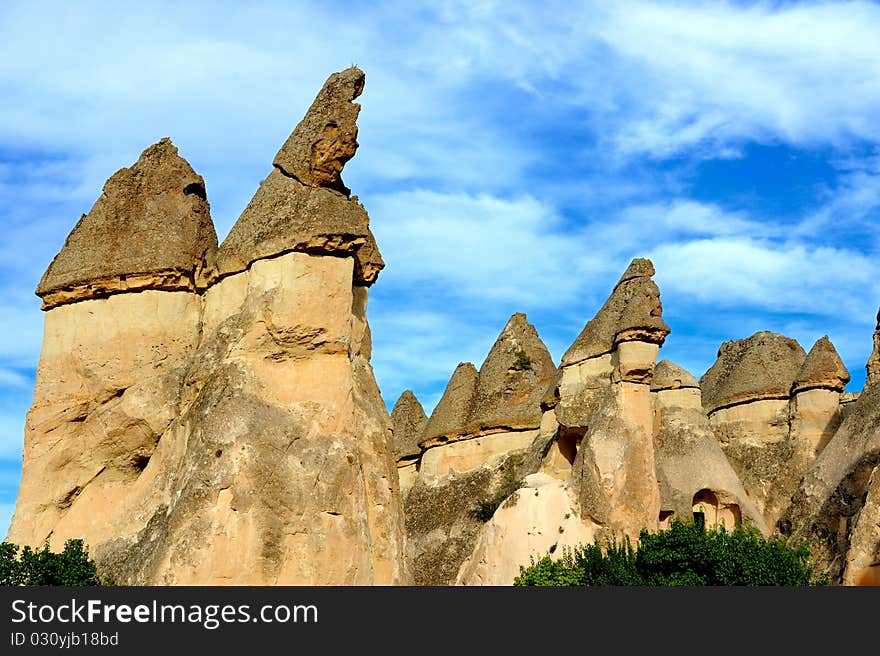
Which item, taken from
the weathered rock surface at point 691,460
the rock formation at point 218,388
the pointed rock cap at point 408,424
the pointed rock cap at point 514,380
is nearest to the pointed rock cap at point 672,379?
the weathered rock surface at point 691,460

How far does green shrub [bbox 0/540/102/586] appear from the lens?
16750mm

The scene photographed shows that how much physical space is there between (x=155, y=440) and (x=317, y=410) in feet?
9.45

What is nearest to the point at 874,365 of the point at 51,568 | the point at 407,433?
the point at 407,433

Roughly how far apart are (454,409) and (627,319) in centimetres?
822

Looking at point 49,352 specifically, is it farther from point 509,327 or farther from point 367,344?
point 509,327

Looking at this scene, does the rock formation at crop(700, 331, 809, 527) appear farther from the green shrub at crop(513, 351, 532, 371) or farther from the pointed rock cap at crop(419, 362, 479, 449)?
the pointed rock cap at crop(419, 362, 479, 449)

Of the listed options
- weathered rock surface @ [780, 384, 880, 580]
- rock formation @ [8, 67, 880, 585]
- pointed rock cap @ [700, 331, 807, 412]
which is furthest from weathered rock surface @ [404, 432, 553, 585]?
pointed rock cap @ [700, 331, 807, 412]

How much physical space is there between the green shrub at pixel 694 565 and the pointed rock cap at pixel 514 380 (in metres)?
9.48

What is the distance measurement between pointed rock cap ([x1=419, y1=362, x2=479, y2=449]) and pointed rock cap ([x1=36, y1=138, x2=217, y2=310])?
1491cm

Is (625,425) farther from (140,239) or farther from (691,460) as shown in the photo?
(140,239)

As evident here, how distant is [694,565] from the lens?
71.5ft

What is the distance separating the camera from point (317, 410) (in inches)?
671

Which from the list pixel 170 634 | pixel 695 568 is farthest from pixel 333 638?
pixel 695 568

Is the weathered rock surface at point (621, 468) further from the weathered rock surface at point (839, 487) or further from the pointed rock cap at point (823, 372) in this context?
the pointed rock cap at point (823, 372)
